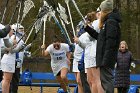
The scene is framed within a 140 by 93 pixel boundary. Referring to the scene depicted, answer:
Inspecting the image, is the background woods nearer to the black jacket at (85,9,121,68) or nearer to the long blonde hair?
the long blonde hair

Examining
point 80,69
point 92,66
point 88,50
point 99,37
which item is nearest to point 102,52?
point 99,37

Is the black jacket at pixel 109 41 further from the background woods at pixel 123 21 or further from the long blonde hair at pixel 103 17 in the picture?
the background woods at pixel 123 21

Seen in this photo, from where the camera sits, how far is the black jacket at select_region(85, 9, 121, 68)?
362 inches

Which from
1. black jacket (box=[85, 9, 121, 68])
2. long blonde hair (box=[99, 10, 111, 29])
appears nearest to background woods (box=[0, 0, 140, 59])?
long blonde hair (box=[99, 10, 111, 29])

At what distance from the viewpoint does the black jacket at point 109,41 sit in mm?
9188

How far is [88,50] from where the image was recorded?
1165 centimetres

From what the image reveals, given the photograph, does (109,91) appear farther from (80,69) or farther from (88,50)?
(80,69)

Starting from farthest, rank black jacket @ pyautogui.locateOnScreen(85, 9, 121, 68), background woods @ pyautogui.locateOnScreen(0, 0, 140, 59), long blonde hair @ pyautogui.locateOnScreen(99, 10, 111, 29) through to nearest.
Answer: background woods @ pyautogui.locateOnScreen(0, 0, 140, 59) < long blonde hair @ pyautogui.locateOnScreen(99, 10, 111, 29) < black jacket @ pyautogui.locateOnScreen(85, 9, 121, 68)

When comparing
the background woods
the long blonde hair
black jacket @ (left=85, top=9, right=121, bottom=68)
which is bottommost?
black jacket @ (left=85, top=9, right=121, bottom=68)

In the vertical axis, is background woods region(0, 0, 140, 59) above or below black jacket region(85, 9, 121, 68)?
above

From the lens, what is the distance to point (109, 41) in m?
9.20

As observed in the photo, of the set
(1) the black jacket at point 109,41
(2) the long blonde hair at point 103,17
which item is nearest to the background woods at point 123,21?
(2) the long blonde hair at point 103,17

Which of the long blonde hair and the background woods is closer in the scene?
the long blonde hair

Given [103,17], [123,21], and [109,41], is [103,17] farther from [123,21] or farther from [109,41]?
[123,21]
